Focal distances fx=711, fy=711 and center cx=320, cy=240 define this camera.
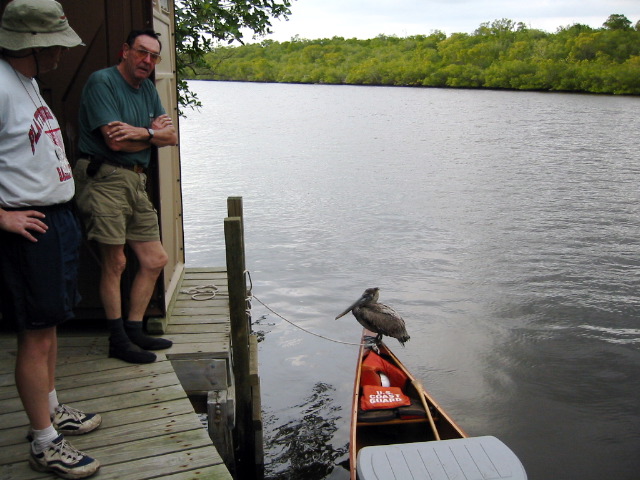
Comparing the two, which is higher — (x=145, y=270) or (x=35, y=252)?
(x=35, y=252)

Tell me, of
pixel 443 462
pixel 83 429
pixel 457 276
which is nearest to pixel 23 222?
pixel 83 429

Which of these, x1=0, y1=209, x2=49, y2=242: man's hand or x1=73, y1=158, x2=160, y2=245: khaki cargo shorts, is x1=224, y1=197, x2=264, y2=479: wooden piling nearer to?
x1=73, y1=158, x2=160, y2=245: khaki cargo shorts

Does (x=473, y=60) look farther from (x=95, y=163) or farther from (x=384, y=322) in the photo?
(x=95, y=163)

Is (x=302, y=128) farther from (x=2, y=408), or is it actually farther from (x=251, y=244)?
(x=2, y=408)

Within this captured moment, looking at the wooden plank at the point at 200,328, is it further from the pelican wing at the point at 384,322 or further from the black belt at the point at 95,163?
the pelican wing at the point at 384,322

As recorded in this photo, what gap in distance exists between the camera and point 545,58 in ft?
272

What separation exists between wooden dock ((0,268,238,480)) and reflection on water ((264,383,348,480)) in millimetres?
2610

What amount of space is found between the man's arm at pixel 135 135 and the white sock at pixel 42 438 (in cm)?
181

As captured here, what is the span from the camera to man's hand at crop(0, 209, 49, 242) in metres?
3.04

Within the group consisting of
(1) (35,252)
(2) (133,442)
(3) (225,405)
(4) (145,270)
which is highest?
→ (1) (35,252)

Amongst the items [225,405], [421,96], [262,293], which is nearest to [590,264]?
[262,293]

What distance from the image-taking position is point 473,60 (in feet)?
301

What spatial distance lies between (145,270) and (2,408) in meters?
1.21

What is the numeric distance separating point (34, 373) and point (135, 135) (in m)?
1.72
